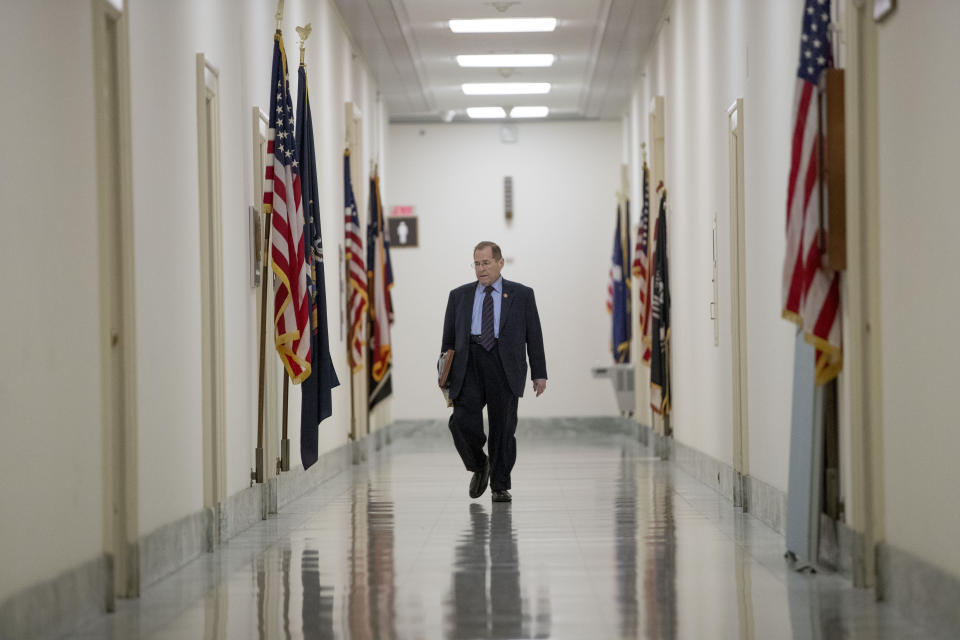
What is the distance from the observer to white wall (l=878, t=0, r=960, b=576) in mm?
3980

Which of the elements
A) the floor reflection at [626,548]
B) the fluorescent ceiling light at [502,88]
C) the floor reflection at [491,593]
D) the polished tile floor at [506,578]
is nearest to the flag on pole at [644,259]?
the floor reflection at [626,548]

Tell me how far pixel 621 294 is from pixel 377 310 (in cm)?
447

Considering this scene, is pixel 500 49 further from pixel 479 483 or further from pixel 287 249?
pixel 287 249

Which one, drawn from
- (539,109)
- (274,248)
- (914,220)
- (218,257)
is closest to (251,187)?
(274,248)

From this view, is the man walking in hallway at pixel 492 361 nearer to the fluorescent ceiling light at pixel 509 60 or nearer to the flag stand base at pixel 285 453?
the flag stand base at pixel 285 453

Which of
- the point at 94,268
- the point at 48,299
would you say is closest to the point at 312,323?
the point at 94,268

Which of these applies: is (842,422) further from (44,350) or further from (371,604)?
(44,350)

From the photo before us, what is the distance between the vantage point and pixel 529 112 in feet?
55.5

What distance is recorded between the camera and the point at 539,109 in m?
16.7

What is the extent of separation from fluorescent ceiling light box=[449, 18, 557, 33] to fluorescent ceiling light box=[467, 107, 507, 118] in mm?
4065

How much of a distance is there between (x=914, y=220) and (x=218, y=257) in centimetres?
374

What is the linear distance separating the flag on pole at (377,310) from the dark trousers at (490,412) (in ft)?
13.1

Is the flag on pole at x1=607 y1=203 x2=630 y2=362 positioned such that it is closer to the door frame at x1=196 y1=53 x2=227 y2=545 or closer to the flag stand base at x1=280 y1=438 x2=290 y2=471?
the flag stand base at x1=280 y1=438 x2=290 y2=471

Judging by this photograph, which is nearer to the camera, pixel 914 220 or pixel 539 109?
pixel 914 220
